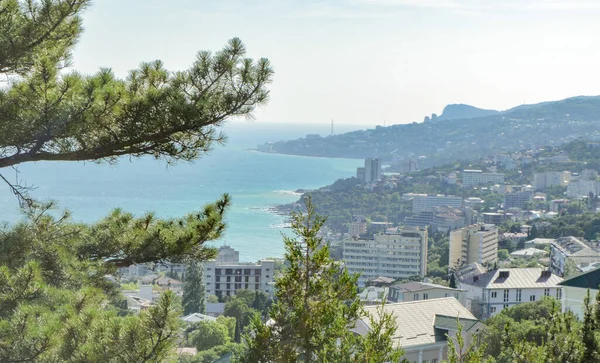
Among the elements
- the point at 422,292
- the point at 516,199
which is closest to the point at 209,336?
the point at 422,292

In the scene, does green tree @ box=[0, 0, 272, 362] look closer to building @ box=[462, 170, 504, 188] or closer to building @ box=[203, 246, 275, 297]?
building @ box=[203, 246, 275, 297]

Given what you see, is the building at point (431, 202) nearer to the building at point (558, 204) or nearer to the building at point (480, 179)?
the building at point (558, 204)

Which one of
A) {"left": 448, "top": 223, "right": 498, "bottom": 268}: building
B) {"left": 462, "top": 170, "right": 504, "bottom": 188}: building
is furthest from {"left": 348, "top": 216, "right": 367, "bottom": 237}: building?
{"left": 462, "top": 170, "right": 504, "bottom": 188}: building

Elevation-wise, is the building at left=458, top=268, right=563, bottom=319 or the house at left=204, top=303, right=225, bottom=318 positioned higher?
the building at left=458, top=268, right=563, bottom=319

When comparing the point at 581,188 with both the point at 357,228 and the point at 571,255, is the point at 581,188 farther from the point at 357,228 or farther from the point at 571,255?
the point at 571,255

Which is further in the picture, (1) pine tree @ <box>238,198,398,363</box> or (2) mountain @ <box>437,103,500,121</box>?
(2) mountain @ <box>437,103,500,121</box>
